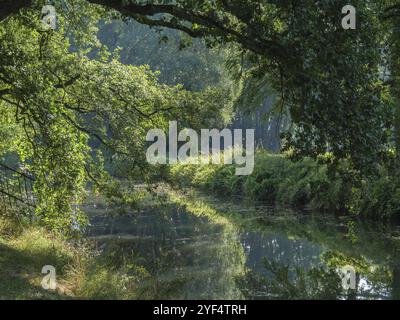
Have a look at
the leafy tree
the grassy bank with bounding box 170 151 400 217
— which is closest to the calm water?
the grassy bank with bounding box 170 151 400 217

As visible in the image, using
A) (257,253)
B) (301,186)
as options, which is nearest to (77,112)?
(257,253)

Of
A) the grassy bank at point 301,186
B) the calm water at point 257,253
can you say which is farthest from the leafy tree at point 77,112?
the calm water at point 257,253

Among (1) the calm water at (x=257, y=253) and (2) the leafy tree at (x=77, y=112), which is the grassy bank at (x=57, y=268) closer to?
(1) the calm water at (x=257, y=253)

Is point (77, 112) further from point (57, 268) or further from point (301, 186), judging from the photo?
point (301, 186)

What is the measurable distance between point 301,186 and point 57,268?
42.5 feet

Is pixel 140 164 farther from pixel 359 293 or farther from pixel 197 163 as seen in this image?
pixel 197 163

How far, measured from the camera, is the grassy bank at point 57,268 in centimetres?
985

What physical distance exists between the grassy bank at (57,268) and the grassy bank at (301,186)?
8.91 feet

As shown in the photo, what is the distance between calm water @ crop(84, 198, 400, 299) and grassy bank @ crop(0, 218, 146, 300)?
553mm

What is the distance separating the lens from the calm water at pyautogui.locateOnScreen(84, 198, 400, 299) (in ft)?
37.2

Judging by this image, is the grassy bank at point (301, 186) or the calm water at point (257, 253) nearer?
the calm water at point (257, 253)

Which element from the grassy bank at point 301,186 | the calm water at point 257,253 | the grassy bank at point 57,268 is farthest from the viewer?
the grassy bank at point 301,186

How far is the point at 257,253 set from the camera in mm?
15359

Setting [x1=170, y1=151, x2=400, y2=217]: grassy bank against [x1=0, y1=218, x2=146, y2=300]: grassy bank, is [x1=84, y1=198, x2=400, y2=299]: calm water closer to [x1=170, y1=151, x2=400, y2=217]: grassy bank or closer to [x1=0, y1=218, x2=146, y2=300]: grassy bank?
[x1=0, y1=218, x2=146, y2=300]: grassy bank
